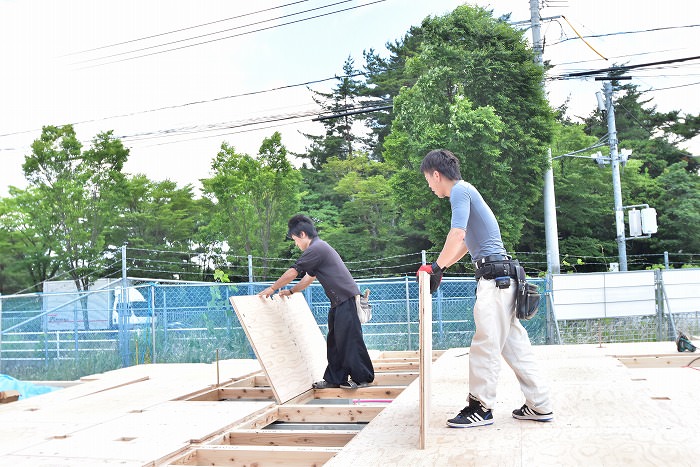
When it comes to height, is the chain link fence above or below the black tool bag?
below

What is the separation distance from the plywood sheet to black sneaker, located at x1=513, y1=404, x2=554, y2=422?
7.16 ft

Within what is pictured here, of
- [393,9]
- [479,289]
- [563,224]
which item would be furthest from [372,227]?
[479,289]

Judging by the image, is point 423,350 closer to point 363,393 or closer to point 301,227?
point 363,393

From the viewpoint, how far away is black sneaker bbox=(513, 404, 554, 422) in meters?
3.75

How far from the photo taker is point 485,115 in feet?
67.1

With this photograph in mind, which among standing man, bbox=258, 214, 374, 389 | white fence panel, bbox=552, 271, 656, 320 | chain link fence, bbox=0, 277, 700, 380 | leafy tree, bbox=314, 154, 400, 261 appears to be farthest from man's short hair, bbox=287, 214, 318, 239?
leafy tree, bbox=314, 154, 400, 261

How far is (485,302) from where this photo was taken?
11.8ft

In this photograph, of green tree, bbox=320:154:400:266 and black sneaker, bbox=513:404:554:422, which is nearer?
black sneaker, bbox=513:404:554:422

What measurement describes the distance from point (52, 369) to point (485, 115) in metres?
14.4

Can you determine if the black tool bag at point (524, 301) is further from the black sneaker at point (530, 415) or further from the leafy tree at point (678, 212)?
the leafy tree at point (678, 212)

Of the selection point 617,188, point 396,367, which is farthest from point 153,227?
point 396,367

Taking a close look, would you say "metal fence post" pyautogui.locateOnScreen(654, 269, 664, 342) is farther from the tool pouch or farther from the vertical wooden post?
the vertical wooden post

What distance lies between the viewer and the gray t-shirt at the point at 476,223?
11.9 ft

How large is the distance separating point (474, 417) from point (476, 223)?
113cm
